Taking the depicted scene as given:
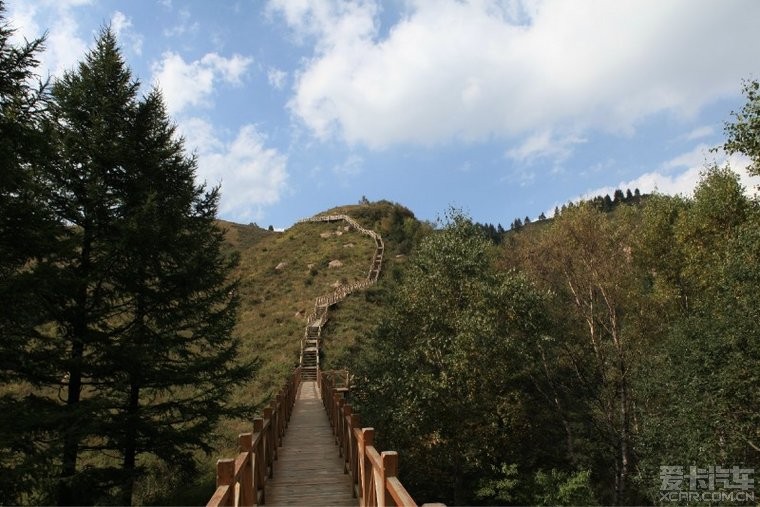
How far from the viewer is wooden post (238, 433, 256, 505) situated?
620cm

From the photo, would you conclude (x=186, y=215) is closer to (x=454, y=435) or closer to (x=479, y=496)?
(x=454, y=435)

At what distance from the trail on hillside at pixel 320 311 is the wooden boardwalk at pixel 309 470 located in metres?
15.4

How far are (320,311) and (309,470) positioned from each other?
103 ft

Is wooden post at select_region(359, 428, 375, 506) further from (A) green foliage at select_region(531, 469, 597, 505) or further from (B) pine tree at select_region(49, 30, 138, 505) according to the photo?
(A) green foliage at select_region(531, 469, 597, 505)

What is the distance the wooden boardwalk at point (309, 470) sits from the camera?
8.11 meters

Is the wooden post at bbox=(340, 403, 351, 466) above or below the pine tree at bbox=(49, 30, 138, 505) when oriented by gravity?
below

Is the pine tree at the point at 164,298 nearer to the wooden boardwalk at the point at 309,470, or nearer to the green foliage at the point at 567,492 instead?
the wooden boardwalk at the point at 309,470

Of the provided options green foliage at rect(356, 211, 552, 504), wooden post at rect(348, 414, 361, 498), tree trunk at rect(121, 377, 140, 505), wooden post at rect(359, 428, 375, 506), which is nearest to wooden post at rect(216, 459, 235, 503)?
wooden post at rect(359, 428, 375, 506)

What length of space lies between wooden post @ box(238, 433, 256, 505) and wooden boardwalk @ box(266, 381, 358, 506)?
1.40 m

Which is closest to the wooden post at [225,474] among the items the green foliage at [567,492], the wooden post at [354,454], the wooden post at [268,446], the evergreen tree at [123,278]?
the wooden post at [354,454]

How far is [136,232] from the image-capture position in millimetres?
12031

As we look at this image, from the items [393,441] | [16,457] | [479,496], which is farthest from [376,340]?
[16,457]

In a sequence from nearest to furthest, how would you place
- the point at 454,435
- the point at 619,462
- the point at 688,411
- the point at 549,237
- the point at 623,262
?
the point at 688,411
the point at 454,435
the point at 619,462
the point at 623,262
the point at 549,237

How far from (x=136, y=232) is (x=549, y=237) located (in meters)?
18.2
